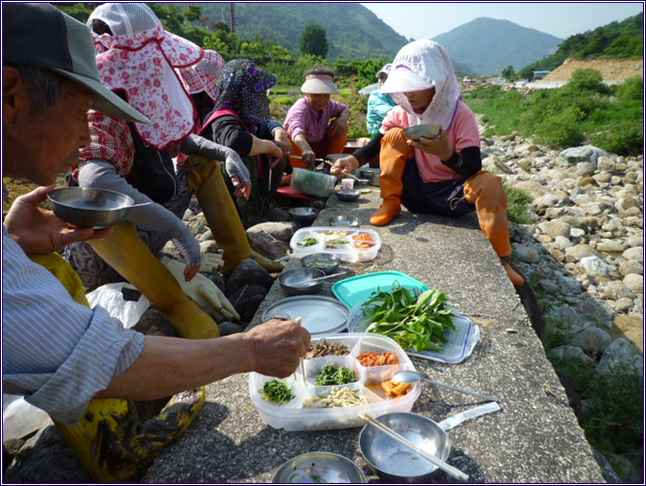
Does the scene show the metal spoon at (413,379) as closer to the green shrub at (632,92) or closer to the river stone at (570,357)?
the river stone at (570,357)

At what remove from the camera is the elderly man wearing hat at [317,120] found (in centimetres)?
564

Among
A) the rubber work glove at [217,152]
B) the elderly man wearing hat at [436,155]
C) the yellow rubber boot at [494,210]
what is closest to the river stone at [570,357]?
the elderly man wearing hat at [436,155]

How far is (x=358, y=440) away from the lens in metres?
1.63

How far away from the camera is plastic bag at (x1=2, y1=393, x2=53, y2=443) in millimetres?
1921

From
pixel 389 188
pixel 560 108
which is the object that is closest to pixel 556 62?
pixel 560 108

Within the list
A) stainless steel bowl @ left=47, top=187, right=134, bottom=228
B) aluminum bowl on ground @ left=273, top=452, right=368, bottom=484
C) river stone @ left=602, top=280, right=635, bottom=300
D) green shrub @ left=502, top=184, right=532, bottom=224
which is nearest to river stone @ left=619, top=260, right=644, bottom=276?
river stone @ left=602, top=280, right=635, bottom=300

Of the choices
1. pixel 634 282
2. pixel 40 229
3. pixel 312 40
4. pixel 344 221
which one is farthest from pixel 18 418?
pixel 312 40

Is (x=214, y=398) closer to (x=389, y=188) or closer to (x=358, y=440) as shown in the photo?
(x=358, y=440)

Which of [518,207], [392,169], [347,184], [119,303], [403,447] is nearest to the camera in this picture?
[403,447]

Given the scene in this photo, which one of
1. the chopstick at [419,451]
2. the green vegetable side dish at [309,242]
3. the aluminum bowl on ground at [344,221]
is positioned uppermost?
the chopstick at [419,451]

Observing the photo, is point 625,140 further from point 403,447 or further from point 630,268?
point 403,447

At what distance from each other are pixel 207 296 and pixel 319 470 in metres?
1.71

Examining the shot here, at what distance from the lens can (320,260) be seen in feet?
10.3

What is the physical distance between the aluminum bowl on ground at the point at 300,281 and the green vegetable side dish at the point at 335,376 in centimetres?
81
